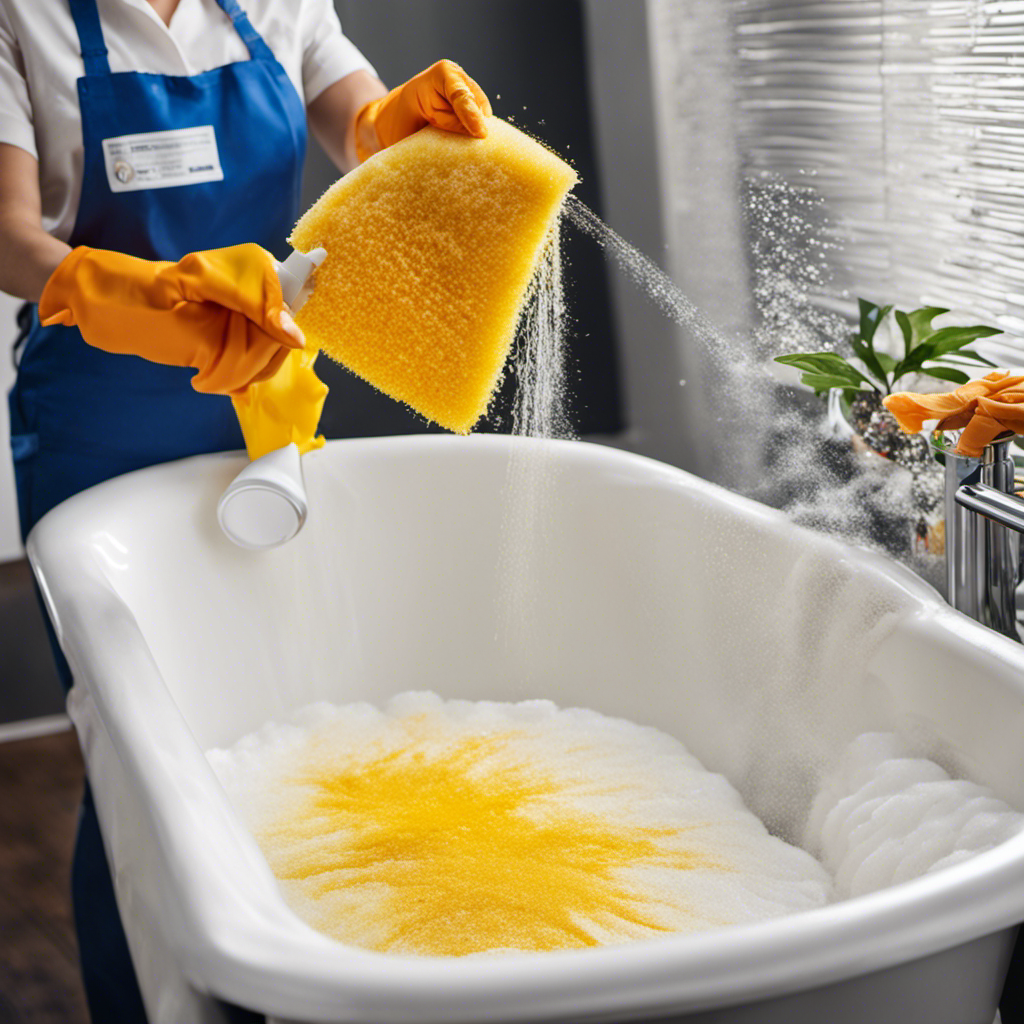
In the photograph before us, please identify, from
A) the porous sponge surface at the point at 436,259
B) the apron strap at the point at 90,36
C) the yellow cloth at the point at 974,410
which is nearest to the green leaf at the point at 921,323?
the yellow cloth at the point at 974,410

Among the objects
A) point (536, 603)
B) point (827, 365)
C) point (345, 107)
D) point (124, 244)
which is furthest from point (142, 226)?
point (827, 365)

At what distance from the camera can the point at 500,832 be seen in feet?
→ 4.03

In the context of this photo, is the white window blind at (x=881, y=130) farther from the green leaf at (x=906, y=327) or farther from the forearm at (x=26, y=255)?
the forearm at (x=26, y=255)

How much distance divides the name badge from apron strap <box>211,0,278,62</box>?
5.6 inches

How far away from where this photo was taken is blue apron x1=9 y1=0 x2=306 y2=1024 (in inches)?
59.7

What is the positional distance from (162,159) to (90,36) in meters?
0.17

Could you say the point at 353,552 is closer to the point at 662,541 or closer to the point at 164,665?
the point at 164,665

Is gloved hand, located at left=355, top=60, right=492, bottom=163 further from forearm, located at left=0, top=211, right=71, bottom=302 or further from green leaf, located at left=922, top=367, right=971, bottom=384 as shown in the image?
green leaf, located at left=922, top=367, right=971, bottom=384

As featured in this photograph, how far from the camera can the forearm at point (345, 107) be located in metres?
1.73

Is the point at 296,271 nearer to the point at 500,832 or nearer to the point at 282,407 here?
the point at 282,407

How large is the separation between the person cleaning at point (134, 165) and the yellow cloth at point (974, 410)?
0.57 metres

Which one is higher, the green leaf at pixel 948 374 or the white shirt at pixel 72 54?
the white shirt at pixel 72 54

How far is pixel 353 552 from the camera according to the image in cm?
173

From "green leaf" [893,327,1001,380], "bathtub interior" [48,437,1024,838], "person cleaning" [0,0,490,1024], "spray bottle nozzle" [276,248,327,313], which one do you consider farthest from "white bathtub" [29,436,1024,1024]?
"spray bottle nozzle" [276,248,327,313]
